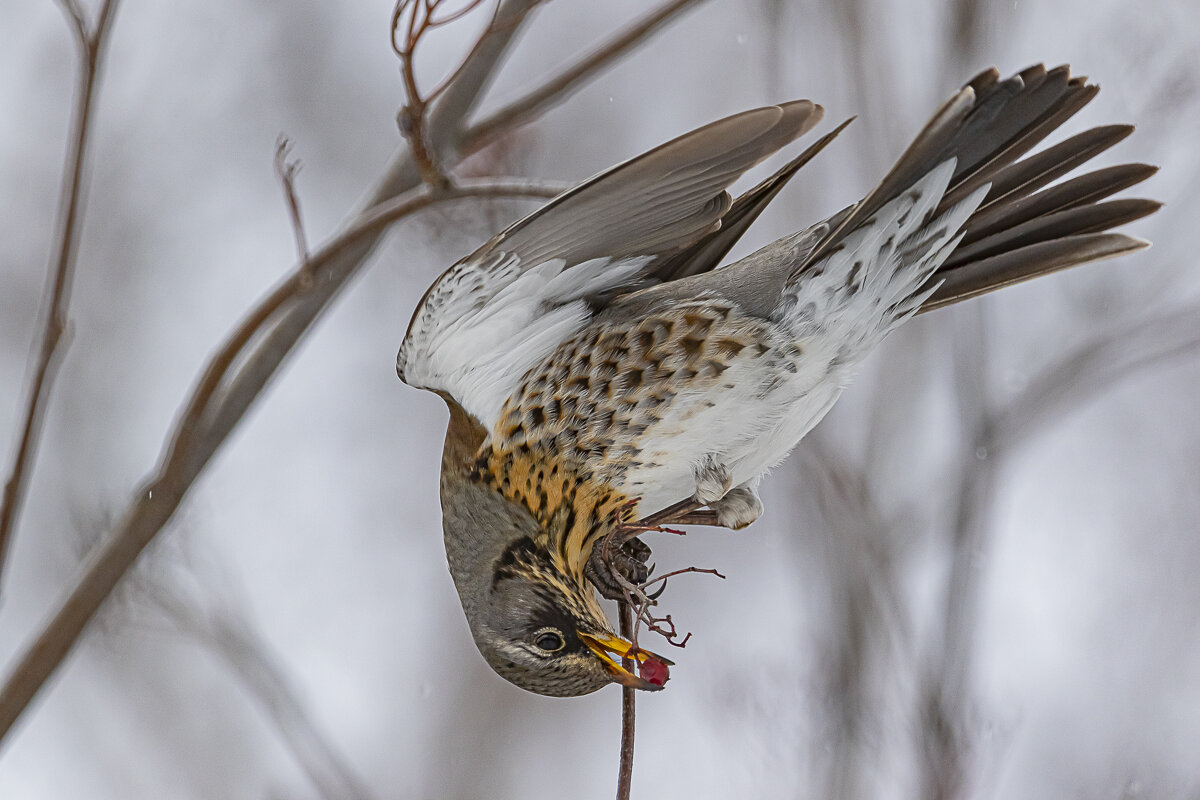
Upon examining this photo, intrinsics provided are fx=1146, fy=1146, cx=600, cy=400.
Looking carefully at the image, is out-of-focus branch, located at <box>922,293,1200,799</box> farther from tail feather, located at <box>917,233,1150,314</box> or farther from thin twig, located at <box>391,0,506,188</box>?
thin twig, located at <box>391,0,506,188</box>

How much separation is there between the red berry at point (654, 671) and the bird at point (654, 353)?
1.32 ft

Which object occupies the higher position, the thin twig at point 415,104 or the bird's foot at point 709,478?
the thin twig at point 415,104

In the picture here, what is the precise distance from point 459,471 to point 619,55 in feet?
3.12

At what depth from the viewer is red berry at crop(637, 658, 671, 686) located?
171 centimetres

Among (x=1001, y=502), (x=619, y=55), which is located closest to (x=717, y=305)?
(x=619, y=55)

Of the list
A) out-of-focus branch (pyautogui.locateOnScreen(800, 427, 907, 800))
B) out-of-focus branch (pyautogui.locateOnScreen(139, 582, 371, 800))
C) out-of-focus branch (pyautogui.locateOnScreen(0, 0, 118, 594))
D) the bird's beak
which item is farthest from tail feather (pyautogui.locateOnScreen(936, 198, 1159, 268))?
out-of-focus branch (pyautogui.locateOnScreen(139, 582, 371, 800))

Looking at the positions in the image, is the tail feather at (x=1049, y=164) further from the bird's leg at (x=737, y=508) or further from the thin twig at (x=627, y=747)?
the thin twig at (x=627, y=747)

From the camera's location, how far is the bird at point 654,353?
221cm

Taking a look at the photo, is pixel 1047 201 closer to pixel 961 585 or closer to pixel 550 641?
pixel 550 641

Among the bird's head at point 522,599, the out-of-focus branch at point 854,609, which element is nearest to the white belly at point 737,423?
the bird's head at point 522,599

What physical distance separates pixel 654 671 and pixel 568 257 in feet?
2.72

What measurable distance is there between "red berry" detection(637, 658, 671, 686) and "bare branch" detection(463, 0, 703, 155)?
115cm

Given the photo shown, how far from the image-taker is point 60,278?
198 centimetres

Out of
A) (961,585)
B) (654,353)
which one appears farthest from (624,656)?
(961,585)
